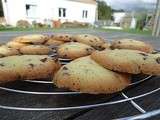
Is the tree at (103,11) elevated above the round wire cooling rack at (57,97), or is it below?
below

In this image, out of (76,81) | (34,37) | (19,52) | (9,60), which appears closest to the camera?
(76,81)

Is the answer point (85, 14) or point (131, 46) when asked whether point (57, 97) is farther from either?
point (85, 14)

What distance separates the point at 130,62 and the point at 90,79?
0.11 meters

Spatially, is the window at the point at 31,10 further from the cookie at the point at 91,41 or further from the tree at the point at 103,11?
the tree at the point at 103,11

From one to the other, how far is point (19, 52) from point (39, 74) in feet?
0.74

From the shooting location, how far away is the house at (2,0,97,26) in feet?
38.8

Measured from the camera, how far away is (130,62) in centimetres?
51

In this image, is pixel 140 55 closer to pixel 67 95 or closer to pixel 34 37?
pixel 67 95

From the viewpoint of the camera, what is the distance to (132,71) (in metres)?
0.50

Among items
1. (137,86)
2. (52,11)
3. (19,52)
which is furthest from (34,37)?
(52,11)

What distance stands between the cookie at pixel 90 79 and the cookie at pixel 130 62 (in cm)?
2

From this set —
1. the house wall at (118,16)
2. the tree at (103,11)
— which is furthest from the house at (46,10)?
the tree at (103,11)

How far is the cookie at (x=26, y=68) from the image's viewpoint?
0.51 m

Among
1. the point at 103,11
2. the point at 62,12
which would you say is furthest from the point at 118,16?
the point at 62,12
